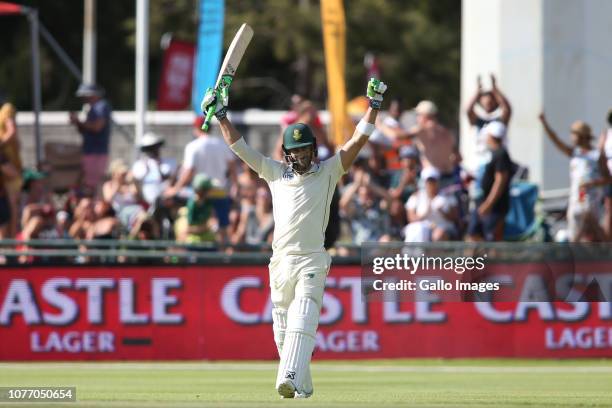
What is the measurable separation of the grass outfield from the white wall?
6.02 meters

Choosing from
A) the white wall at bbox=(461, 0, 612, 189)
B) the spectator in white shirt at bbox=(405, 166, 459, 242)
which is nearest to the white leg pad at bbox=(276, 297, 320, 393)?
the spectator in white shirt at bbox=(405, 166, 459, 242)

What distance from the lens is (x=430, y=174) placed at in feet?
60.6

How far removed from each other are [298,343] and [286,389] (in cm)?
36

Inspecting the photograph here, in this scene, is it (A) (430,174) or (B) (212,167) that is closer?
(A) (430,174)

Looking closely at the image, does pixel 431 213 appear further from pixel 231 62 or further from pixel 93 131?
pixel 231 62

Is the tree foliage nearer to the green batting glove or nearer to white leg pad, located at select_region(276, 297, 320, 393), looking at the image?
the green batting glove

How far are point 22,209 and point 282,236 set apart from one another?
1007cm

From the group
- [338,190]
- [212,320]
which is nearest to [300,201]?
[338,190]

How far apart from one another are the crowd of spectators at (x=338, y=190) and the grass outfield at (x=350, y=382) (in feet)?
5.73

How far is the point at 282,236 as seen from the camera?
11.6 m

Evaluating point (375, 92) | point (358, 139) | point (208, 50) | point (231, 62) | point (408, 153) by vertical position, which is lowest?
point (408, 153)

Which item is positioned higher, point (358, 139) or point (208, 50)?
point (208, 50)

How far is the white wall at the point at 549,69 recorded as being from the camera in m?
23.2

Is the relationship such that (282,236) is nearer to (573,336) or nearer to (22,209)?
(573,336)
